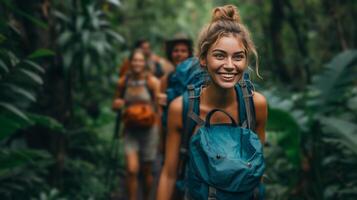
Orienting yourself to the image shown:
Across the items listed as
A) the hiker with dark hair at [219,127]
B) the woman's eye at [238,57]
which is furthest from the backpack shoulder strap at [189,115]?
the woman's eye at [238,57]

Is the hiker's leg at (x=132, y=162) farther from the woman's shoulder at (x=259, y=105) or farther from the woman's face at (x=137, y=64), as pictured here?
the woman's shoulder at (x=259, y=105)

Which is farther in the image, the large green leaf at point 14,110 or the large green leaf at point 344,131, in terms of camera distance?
the large green leaf at point 344,131

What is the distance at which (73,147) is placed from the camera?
8.23 meters

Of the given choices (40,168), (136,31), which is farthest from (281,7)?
(40,168)

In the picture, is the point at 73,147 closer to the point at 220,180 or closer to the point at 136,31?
the point at 220,180

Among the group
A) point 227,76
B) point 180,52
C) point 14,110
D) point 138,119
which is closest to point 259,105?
point 227,76

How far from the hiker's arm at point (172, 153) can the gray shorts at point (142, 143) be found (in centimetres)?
397

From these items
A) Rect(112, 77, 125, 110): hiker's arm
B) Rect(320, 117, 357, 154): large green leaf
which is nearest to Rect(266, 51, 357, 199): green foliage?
Rect(320, 117, 357, 154): large green leaf

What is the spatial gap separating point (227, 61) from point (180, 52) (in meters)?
3.36

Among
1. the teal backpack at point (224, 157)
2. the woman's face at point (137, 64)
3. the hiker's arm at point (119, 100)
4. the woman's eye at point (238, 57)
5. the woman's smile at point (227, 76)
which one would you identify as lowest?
the teal backpack at point (224, 157)

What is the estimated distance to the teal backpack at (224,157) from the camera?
2605mm

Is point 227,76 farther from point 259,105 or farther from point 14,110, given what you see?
point 14,110

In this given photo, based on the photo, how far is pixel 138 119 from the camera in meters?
6.84

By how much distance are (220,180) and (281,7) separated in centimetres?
995
